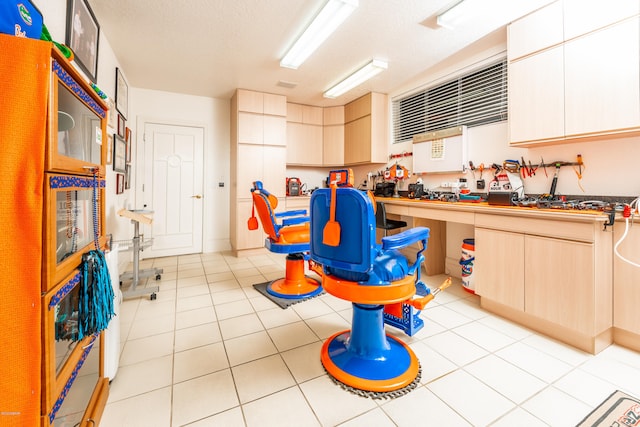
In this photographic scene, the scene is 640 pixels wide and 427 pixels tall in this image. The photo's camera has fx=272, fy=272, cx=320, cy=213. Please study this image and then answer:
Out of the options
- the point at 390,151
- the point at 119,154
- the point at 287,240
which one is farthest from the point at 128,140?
the point at 390,151

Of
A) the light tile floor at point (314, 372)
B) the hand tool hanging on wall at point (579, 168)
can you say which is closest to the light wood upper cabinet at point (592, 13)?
the hand tool hanging on wall at point (579, 168)

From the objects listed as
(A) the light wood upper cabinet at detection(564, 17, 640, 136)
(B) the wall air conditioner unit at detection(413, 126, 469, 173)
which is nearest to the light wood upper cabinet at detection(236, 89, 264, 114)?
(B) the wall air conditioner unit at detection(413, 126, 469, 173)

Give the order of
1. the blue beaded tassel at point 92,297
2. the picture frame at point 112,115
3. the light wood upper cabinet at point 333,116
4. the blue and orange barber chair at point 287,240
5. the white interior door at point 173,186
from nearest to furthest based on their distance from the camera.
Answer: the blue beaded tassel at point 92,297, the blue and orange barber chair at point 287,240, the picture frame at point 112,115, the white interior door at point 173,186, the light wood upper cabinet at point 333,116

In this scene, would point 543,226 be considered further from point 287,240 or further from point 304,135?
point 304,135

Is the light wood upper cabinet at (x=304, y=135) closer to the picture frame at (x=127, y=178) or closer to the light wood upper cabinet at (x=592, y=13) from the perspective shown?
the picture frame at (x=127, y=178)

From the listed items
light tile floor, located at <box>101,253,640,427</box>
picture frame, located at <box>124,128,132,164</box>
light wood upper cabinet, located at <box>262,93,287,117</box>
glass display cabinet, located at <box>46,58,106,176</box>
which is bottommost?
light tile floor, located at <box>101,253,640,427</box>

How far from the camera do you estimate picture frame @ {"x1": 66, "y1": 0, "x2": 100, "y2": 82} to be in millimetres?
2029

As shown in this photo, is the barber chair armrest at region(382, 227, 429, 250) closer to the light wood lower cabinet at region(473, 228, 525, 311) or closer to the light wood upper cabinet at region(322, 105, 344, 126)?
the light wood lower cabinet at region(473, 228, 525, 311)

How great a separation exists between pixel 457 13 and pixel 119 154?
4.04 metres

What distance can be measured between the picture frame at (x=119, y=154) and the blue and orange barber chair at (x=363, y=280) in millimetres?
2896

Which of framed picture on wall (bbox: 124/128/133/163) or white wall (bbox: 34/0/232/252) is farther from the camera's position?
white wall (bbox: 34/0/232/252)

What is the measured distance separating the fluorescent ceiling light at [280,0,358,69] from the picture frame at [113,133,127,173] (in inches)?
88.0

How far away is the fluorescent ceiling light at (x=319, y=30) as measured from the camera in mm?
2359

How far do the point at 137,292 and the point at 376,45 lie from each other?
3.78 metres
